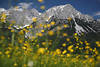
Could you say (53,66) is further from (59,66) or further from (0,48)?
(0,48)

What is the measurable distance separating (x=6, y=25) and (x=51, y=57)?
1.50m

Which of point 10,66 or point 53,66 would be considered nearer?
point 10,66

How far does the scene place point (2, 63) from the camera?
2049mm

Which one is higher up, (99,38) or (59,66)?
(99,38)

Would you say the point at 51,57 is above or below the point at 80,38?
below

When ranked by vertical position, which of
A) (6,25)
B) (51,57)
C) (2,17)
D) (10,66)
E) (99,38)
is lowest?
(51,57)

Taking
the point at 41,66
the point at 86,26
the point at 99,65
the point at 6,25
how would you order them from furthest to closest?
the point at 86,26
the point at 6,25
the point at 41,66
the point at 99,65

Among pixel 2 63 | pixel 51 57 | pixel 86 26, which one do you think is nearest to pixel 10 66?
pixel 2 63

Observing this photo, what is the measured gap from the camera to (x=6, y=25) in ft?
9.18

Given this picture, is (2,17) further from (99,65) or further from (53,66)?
(99,65)

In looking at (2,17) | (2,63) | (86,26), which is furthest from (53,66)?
(86,26)

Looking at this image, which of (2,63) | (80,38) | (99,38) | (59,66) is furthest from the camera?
(80,38)

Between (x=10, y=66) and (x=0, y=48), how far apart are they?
2.43 feet

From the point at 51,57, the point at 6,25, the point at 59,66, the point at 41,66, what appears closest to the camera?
the point at 41,66
